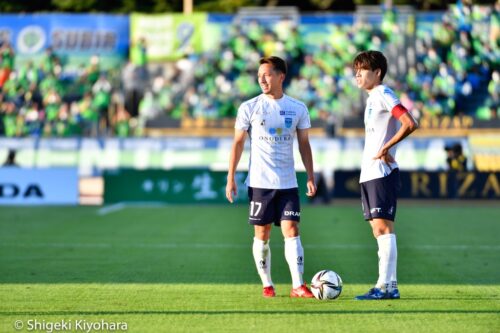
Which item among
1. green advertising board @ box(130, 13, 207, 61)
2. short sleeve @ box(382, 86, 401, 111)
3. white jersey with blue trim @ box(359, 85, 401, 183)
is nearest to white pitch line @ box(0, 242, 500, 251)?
white jersey with blue trim @ box(359, 85, 401, 183)

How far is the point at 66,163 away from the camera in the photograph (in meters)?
30.8

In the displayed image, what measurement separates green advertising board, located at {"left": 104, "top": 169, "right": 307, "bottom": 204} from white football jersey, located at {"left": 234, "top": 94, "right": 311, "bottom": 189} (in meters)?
18.4

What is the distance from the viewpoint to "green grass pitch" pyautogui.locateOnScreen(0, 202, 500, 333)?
8.62 meters

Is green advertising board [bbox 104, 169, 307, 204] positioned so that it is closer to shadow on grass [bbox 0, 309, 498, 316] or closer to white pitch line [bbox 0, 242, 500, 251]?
white pitch line [bbox 0, 242, 500, 251]

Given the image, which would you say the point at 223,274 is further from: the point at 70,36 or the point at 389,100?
the point at 70,36

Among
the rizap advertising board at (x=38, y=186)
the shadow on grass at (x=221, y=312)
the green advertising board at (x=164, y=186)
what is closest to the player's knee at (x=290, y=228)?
the shadow on grass at (x=221, y=312)

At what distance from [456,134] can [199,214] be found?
10830 millimetres

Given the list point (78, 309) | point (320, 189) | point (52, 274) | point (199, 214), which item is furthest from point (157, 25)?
point (78, 309)

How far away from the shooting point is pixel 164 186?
94.0 ft

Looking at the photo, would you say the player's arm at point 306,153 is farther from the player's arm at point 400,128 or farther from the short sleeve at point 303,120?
the player's arm at point 400,128

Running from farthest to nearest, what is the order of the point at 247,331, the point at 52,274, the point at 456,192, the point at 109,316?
1. the point at 456,192
2. the point at 52,274
3. the point at 109,316
4. the point at 247,331

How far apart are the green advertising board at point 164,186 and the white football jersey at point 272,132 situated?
1841cm

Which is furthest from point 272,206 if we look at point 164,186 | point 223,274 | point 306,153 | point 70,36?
point 70,36

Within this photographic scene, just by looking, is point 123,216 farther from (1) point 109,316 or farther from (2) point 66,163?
(1) point 109,316
